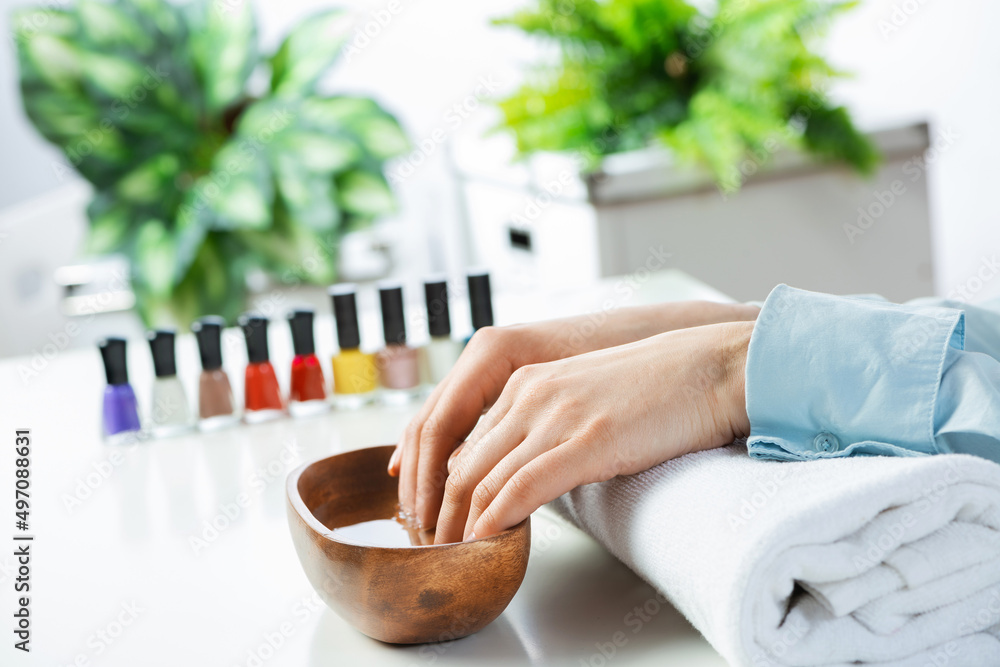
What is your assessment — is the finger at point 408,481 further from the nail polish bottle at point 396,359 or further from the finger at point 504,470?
the nail polish bottle at point 396,359

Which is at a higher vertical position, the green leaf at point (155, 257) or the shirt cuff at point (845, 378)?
the green leaf at point (155, 257)

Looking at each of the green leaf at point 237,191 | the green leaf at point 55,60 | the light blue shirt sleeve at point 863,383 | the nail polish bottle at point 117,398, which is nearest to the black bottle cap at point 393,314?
the nail polish bottle at point 117,398

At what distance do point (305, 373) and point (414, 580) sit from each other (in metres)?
0.51

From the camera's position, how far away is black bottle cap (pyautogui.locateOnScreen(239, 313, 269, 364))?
0.89m

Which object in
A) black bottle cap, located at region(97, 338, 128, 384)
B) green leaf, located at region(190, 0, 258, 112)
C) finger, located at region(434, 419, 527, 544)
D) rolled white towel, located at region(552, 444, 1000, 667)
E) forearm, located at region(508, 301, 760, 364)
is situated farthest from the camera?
green leaf, located at region(190, 0, 258, 112)

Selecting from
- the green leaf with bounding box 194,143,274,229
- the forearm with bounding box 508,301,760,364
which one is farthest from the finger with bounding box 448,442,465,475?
the green leaf with bounding box 194,143,274,229


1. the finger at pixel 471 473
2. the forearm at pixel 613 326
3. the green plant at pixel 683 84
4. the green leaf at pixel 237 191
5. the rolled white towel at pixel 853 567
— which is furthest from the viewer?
the green leaf at pixel 237 191

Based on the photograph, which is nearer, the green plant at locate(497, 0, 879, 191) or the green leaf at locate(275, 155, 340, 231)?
the green plant at locate(497, 0, 879, 191)

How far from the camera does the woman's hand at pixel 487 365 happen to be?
552 millimetres

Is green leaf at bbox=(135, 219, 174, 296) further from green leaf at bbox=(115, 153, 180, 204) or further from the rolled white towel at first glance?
the rolled white towel

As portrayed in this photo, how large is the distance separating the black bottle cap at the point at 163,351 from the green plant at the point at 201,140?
1.11m

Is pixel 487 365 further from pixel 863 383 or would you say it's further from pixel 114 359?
pixel 114 359

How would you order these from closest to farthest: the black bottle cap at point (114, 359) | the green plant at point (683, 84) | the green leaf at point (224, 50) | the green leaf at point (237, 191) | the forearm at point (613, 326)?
1. the forearm at point (613, 326)
2. the black bottle cap at point (114, 359)
3. the green plant at point (683, 84)
4. the green leaf at point (237, 191)
5. the green leaf at point (224, 50)

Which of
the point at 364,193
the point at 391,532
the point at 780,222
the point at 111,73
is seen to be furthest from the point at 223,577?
the point at 111,73
